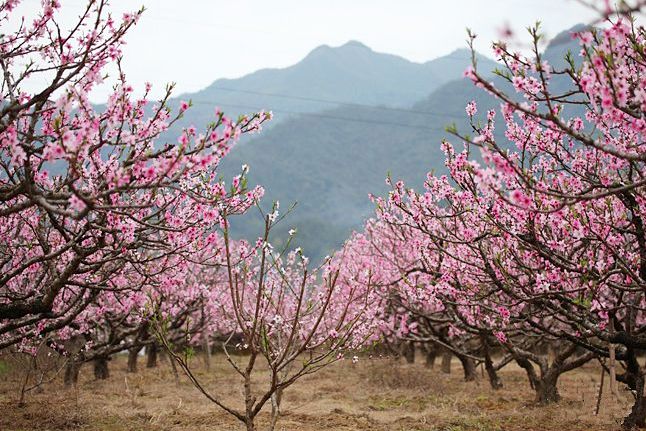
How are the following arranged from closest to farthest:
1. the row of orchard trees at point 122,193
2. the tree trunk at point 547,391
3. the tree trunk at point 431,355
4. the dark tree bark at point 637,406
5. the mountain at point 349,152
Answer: the row of orchard trees at point 122,193 → the dark tree bark at point 637,406 → the tree trunk at point 547,391 → the tree trunk at point 431,355 → the mountain at point 349,152

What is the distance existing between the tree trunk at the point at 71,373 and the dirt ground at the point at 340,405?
274 millimetres

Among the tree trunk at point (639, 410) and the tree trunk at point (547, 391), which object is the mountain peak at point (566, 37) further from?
the tree trunk at point (547, 391)

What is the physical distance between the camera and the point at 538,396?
12922mm

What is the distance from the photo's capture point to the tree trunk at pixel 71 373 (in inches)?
631

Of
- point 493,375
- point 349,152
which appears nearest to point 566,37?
point 493,375

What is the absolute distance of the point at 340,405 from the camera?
13492 mm

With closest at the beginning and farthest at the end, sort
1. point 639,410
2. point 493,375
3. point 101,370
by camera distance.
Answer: point 639,410, point 493,375, point 101,370

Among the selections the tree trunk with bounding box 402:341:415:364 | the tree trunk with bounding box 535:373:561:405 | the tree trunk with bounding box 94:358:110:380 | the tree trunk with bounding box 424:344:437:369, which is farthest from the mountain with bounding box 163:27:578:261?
the tree trunk with bounding box 535:373:561:405

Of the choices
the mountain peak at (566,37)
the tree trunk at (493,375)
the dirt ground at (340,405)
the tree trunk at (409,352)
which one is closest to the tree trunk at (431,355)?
the tree trunk at (409,352)

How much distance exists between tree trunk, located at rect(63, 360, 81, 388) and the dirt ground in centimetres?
27

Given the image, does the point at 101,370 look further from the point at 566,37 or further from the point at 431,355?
the point at 566,37

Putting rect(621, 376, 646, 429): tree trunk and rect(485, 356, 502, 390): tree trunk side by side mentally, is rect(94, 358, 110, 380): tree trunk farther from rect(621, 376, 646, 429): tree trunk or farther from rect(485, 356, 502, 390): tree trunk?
rect(621, 376, 646, 429): tree trunk

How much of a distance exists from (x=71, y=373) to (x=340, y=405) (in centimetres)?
852

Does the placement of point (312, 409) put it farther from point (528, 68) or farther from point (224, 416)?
point (528, 68)
